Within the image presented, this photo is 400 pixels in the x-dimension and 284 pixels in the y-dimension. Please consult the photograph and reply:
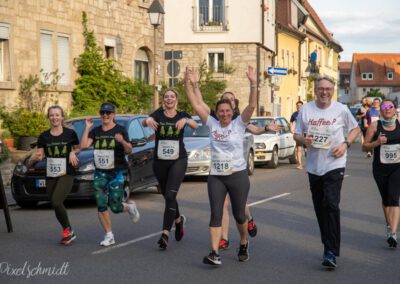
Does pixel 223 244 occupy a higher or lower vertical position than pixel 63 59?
lower

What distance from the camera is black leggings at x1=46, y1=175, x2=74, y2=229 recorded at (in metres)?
9.78

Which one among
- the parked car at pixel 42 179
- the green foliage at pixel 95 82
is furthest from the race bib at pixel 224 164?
the green foliage at pixel 95 82

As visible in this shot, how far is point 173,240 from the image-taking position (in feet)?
32.8

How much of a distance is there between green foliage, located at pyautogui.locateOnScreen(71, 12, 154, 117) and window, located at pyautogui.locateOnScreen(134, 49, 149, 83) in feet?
11.7

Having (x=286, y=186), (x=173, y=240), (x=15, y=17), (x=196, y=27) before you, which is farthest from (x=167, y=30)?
(x=173, y=240)

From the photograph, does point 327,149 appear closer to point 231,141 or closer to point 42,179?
point 231,141

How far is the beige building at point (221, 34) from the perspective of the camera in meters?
43.8

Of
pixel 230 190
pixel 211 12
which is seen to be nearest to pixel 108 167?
pixel 230 190

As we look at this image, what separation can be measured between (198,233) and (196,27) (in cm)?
3432

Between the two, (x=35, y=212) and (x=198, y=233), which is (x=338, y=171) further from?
(x=35, y=212)

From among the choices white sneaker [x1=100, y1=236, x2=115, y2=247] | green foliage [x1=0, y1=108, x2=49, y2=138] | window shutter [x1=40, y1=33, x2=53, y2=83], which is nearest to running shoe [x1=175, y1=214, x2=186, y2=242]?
white sneaker [x1=100, y1=236, x2=115, y2=247]

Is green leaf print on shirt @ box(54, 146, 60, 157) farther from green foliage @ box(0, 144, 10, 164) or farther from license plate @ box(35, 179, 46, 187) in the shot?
green foliage @ box(0, 144, 10, 164)

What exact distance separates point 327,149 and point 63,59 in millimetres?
16818

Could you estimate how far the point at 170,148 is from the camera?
380 inches
